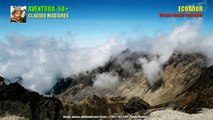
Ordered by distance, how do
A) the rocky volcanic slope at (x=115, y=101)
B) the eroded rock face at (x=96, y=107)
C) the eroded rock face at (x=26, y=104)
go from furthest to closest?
1. the eroded rock face at (x=96, y=107)
2. the rocky volcanic slope at (x=115, y=101)
3. the eroded rock face at (x=26, y=104)

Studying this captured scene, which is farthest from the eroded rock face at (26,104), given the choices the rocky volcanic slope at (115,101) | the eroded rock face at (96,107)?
the eroded rock face at (96,107)

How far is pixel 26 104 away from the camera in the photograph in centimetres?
6619

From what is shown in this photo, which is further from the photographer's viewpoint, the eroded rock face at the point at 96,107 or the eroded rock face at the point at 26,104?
the eroded rock face at the point at 96,107

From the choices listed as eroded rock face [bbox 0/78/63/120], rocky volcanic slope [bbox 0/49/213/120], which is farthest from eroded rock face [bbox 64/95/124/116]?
eroded rock face [bbox 0/78/63/120]

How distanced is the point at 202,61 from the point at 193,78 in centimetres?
1557

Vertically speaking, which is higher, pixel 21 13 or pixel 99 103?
pixel 21 13

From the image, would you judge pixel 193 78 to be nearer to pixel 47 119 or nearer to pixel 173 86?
pixel 173 86

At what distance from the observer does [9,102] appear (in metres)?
64.6

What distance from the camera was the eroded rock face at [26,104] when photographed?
2499 inches

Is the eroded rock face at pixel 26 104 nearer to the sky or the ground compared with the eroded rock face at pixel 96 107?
nearer to the sky

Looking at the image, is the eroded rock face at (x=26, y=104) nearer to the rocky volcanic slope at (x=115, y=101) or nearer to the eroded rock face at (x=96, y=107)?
the rocky volcanic slope at (x=115, y=101)

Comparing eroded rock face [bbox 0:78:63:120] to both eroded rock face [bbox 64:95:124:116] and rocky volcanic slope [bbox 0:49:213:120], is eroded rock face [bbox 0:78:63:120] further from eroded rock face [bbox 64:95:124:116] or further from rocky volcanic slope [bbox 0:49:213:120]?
eroded rock face [bbox 64:95:124:116]

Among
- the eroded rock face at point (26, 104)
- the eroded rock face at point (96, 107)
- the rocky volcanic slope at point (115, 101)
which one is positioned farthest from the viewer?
the eroded rock face at point (96, 107)

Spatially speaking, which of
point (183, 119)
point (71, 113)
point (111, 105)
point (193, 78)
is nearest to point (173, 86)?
point (193, 78)
